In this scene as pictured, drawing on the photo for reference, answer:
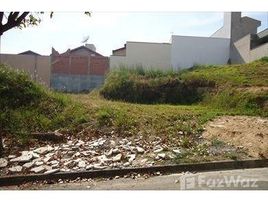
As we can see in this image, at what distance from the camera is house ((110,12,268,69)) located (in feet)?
42.6

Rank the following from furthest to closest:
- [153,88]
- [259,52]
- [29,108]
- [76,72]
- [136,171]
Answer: [259,52], [76,72], [153,88], [29,108], [136,171]

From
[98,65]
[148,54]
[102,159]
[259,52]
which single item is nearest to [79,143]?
[102,159]

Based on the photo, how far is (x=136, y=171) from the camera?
4.65 meters

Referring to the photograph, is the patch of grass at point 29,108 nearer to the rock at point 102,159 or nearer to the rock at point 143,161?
the rock at point 102,159

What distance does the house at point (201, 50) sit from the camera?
12984mm

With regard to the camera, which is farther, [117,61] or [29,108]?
[117,61]

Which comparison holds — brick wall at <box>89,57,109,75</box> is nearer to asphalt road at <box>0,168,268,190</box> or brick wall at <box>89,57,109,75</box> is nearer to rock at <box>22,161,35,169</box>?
rock at <box>22,161,35,169</box>

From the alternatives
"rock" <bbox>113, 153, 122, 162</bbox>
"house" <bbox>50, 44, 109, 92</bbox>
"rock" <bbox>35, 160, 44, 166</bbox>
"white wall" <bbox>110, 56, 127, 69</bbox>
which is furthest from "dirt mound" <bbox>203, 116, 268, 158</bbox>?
"white wall" <bbox>110, 56, 127, 69</bbox>

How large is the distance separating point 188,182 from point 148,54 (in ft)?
30.7

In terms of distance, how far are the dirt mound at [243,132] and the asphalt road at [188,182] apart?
567 millimetres

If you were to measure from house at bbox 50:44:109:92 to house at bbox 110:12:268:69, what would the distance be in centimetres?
89

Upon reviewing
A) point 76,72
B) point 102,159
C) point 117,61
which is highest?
point 117,61

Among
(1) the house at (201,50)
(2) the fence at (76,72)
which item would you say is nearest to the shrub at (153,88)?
(2) the fence at (76,72)

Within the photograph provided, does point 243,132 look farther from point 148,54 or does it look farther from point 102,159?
point 148,54
